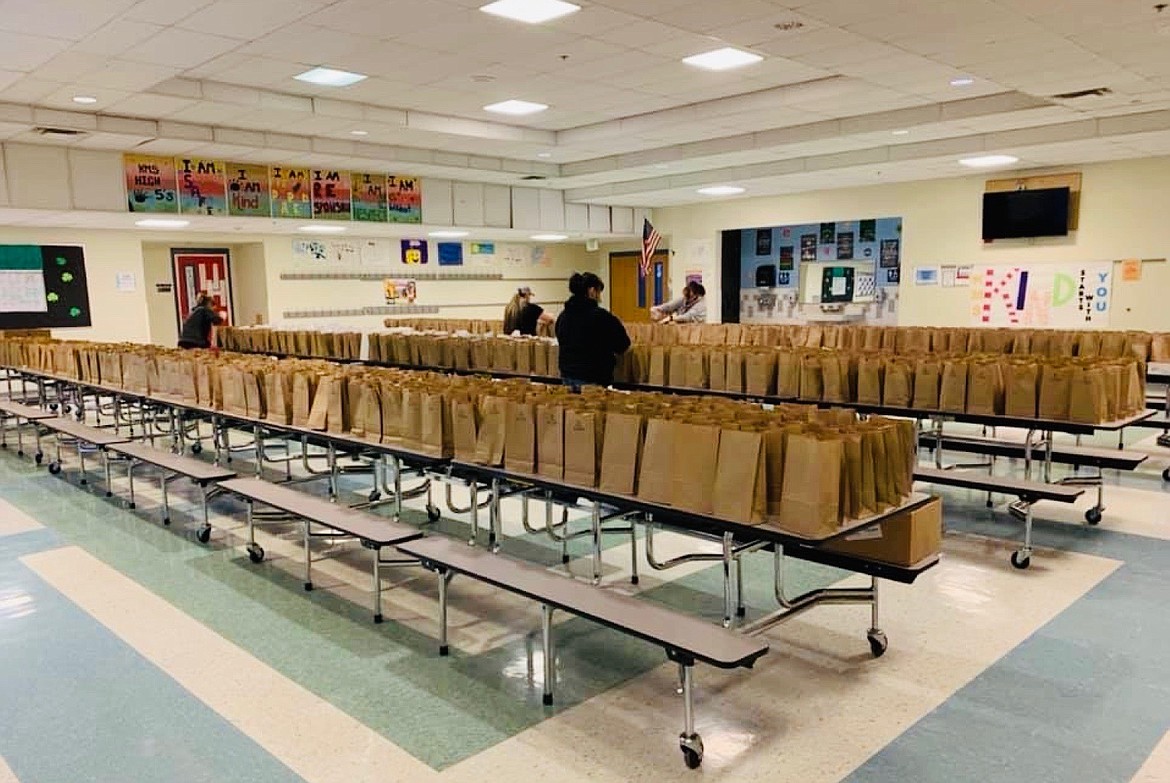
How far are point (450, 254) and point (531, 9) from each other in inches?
406

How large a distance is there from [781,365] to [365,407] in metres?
2.91

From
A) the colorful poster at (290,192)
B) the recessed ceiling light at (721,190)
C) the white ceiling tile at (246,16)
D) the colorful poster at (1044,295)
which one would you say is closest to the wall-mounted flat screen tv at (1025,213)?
the colorful poster at (1044,295)

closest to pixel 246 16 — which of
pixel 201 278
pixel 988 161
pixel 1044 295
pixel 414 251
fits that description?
pixel 988 161

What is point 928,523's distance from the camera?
3.30 meters

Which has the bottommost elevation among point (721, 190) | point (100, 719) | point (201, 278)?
point (100, 719)

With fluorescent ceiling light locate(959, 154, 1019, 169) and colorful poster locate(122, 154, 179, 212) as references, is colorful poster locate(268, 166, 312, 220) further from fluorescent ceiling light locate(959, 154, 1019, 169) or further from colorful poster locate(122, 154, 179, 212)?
fluorescent ceiling light locate(959, 154, 1019, 169)

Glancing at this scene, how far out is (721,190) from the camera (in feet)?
41.2

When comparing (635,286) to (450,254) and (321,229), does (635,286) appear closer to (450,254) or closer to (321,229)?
(450,254)

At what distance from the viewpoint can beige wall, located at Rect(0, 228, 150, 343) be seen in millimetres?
11336

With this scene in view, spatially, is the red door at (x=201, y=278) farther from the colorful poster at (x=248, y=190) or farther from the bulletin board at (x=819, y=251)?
the bulletin board at (x=819, y=251)

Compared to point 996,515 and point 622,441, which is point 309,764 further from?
point 996,515

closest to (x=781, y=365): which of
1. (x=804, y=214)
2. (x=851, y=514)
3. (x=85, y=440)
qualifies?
(x=851, y=514)

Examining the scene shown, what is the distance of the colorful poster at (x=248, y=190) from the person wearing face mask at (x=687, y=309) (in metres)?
5.10

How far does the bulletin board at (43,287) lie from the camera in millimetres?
10930
